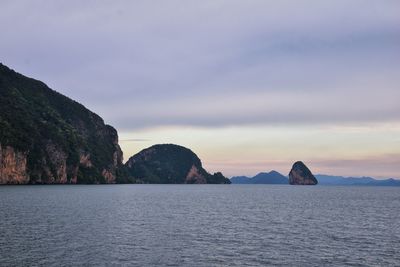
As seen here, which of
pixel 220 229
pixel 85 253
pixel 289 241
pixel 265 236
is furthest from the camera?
pixel 220 229

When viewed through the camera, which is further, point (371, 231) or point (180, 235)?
point (371, 231)

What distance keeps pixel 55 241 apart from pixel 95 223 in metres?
20.3

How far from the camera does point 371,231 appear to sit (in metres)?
71.8

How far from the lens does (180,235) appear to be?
206ft

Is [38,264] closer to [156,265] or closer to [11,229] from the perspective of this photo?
[156,265]

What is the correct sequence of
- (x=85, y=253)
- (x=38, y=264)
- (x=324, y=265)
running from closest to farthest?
(x=38, y=264)
(x=324, y=265)
(x=85, y=253)

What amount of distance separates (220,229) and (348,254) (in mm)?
24294

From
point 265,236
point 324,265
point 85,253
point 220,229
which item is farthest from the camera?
point 220,229

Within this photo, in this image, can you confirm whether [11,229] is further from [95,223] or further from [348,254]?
[348,254]

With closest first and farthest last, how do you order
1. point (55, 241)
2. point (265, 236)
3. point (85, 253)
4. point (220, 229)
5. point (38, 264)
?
point (38, 264)
point (85, 253)
point (55, 241)
point (265, 236)
point (220, 229)

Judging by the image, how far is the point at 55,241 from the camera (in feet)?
175

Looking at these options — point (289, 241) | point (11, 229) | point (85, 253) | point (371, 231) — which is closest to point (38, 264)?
point (85, 253)

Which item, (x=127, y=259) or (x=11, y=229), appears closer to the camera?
(x=127, y=259)

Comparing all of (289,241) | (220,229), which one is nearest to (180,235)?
(220,229)
